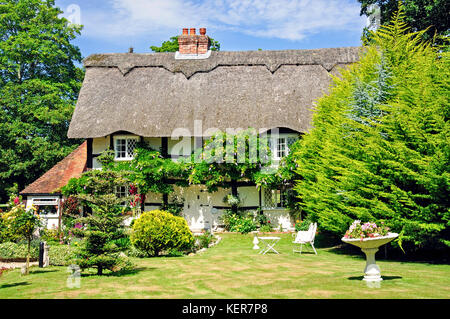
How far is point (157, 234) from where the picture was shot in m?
14.5

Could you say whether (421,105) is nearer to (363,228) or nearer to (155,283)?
(363,228)

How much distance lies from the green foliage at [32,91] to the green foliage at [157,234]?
654 inches

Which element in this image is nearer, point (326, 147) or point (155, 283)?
point (155, 283)

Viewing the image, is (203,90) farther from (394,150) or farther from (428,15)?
(394,150)

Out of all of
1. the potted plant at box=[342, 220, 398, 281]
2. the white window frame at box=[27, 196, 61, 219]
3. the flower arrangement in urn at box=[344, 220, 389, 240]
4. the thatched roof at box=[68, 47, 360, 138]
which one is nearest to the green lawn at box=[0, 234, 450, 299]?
the potted plant at box=[342, 220, 398, 281]

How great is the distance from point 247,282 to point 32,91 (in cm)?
2621

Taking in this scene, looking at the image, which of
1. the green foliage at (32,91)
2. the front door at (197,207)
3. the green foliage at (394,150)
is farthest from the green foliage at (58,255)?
the green foliage at (32,91)

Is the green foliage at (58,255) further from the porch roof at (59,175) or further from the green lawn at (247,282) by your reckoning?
the porch roof at (59,175)

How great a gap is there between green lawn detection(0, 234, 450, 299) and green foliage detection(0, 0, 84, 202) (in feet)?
57.8

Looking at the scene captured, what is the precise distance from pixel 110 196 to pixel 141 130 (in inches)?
471

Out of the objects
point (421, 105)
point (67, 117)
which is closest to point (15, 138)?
point (67, 117)

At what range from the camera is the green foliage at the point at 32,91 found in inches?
1121

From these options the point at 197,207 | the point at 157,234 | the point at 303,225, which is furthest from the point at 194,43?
the point at 157,234
